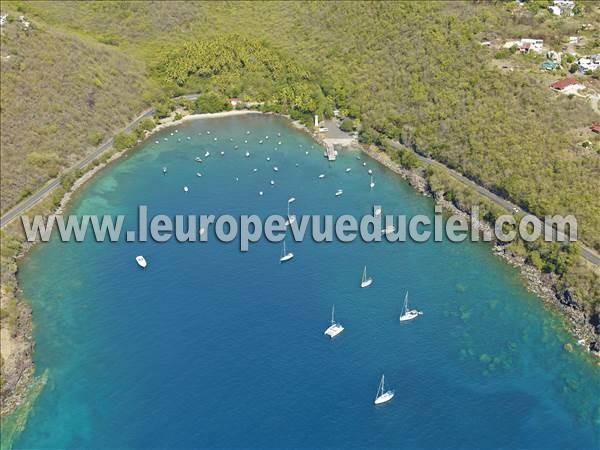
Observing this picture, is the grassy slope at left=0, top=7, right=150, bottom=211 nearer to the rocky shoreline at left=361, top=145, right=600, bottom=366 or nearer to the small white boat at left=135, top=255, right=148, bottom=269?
the small white boat at left=135, top=255, right=148, bottom=269

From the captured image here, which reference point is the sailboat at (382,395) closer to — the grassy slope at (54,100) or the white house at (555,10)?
the grassy slope at (54,100)

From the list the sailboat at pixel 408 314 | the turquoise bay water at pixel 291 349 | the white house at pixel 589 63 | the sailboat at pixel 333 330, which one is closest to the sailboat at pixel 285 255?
the turquoise bay water at pixel 291 349

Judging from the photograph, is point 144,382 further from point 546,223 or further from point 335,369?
point 546,223

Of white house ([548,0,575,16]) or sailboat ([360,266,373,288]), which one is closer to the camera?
sailboat ([360,266,373,288])

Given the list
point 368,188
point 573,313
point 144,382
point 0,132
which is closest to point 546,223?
point 573,313

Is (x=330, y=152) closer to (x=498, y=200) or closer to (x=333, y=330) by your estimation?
(x=498, y=200)

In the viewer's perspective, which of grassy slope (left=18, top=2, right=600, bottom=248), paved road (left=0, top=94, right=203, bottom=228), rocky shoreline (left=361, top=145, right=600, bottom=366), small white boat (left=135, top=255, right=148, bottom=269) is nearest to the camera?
rocky shoreline (left=361, top=145, right=600, bottom=366)

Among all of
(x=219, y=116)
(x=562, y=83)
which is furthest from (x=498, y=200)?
(x=219, y=116)

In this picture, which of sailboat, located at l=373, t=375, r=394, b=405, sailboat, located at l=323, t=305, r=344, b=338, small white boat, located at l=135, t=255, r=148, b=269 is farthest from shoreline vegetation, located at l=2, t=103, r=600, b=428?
sailboat, located at l=323, t=305, r=344, b=338
